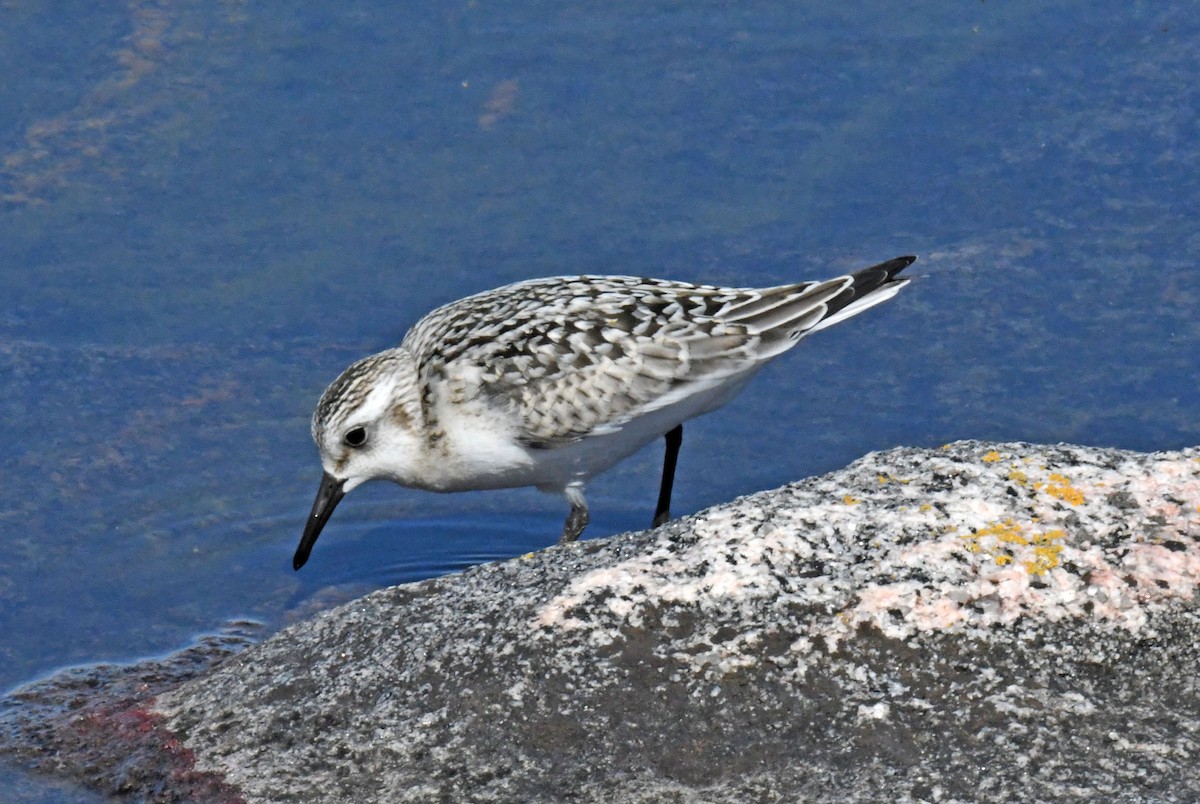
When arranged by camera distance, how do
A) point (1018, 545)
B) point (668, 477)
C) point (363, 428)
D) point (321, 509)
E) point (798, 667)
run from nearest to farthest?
point (798, 667) → point (1018, 545) → point (363, 428) → point (321, 509) → point (668, 477)

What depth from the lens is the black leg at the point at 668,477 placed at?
25.3 ft

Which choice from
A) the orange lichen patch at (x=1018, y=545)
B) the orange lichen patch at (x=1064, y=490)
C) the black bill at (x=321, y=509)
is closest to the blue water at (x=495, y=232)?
the black bill at (x=321, y=509)

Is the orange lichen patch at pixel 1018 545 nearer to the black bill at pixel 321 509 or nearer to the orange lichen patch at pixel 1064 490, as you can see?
the orange lichen patch at pixel 1064 490

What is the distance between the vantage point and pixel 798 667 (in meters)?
4.32

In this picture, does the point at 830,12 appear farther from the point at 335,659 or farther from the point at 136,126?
the point at 335,659

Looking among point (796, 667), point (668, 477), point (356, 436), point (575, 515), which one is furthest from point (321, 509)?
point (796, 667)

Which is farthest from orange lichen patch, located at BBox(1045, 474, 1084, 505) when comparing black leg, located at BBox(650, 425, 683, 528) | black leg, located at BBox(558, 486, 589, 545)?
black leg, located at BBox(558, 486, 589, 545)

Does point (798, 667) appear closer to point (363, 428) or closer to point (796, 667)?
point (796, 667)

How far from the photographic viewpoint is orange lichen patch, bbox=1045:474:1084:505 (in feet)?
16.1

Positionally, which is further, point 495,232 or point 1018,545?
point 495,232

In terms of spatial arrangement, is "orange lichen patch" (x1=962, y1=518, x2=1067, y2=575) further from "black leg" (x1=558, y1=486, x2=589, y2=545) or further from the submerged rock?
"black leg" (x1=558, y1=486, x2=589, y2=545)

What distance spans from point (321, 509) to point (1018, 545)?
3803mm

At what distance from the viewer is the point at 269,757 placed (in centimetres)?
445

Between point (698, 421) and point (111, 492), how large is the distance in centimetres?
330
